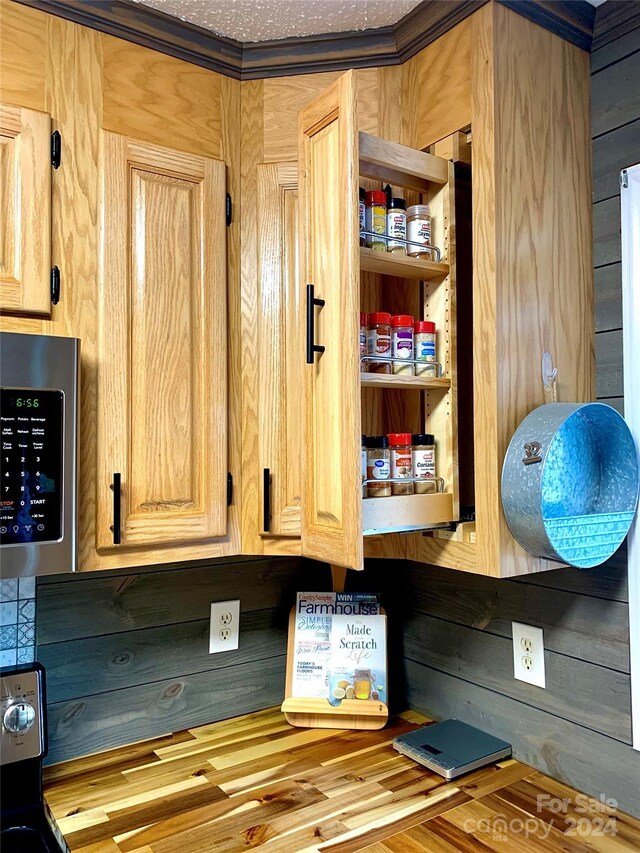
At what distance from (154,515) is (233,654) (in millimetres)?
565

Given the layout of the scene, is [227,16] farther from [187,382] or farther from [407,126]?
[187,382]

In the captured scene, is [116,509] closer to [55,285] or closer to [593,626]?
[55,285]

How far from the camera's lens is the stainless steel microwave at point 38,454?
1112 mm

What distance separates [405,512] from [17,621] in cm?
86

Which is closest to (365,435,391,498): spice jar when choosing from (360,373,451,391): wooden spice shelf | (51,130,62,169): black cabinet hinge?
(360,373,451,391): wooden spice shelf

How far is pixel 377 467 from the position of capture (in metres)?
1.20

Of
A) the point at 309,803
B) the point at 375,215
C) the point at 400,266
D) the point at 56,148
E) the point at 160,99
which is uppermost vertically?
the point at 160,99

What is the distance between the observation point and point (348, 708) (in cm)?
152

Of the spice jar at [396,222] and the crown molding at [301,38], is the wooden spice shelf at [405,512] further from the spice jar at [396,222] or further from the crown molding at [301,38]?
the crown molding at [301,38]

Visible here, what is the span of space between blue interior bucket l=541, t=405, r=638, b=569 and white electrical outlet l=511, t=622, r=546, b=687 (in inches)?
12.0

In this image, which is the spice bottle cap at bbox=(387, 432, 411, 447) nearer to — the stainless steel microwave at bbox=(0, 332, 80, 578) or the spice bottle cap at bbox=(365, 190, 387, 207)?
the spice bottle cap at bbox=(365, 190, 387, 207)

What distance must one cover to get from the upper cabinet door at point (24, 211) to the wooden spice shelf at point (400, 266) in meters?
0.58

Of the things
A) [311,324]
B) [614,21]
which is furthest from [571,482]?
[614,21]

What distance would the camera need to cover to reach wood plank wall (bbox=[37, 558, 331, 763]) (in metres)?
1.44
